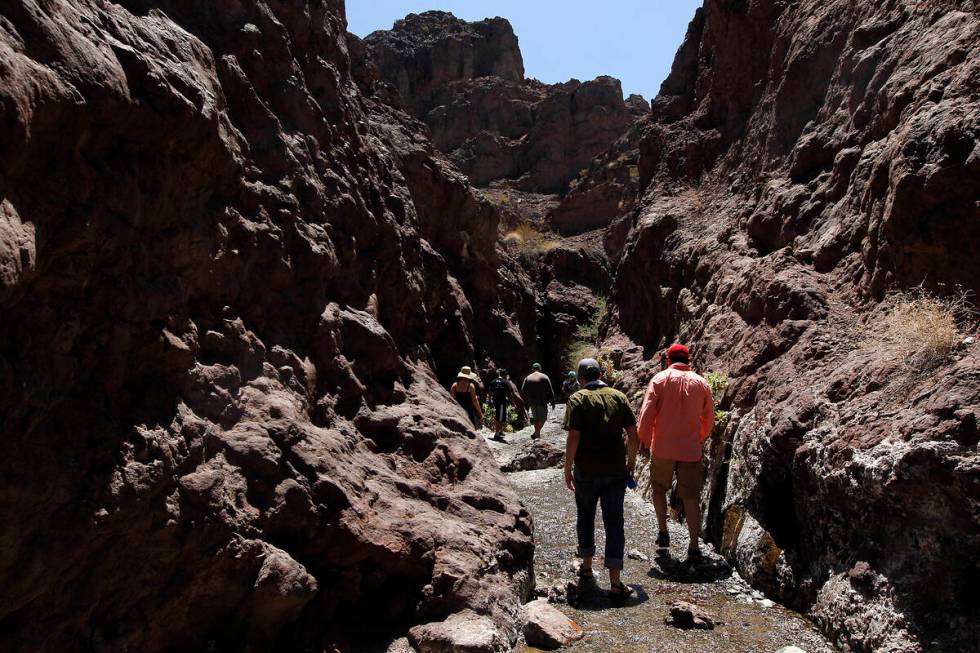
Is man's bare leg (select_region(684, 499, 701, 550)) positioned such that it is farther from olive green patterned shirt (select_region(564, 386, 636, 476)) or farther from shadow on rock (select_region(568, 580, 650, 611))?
olive green patterned shirt (select_region(564, 386, 636, 476))

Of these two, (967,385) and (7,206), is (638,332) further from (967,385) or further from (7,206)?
(7,206)

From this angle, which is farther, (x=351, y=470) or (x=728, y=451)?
(x=728, y=451)

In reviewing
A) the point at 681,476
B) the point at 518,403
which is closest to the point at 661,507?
the point at 681,476

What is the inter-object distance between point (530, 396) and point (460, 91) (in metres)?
51.3

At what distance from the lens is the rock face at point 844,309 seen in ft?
13.7

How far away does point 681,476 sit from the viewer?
675cm

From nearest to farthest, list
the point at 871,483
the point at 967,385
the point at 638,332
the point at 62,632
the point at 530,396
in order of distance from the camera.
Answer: the point at 62,632 → the point at 967,385 → the point at 871,483 → the point at 530,396 → the point at 638,332

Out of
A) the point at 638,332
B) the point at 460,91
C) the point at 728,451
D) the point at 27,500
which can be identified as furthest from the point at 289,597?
the point at 460,91

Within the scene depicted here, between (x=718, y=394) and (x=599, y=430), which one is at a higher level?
(x=718, y=394)

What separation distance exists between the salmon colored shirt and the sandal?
1403 mm

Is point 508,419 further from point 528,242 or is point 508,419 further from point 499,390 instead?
point 528,242

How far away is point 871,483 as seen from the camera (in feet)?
14.9

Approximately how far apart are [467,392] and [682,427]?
700 cm

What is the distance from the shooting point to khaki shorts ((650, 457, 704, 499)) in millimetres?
6688
